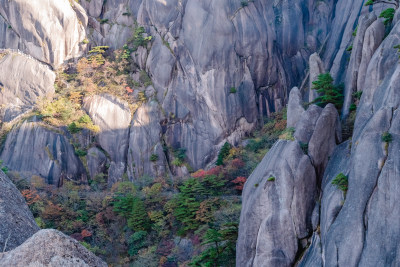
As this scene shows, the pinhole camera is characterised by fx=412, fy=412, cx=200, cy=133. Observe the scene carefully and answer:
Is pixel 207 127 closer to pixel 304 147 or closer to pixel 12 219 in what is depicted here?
pixel 304 147

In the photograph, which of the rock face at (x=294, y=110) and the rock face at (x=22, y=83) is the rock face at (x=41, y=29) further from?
the rock face at (x=294, y=110)

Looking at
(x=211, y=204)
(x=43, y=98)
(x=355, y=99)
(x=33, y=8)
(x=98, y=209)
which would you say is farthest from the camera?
(x=33, y=8)

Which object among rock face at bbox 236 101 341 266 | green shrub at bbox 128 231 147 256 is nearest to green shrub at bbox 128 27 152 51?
green shrub at bbox 128 231 147 256

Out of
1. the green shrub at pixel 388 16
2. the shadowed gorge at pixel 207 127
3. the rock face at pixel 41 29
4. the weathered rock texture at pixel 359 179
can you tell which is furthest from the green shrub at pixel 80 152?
the green shrub at pixel 388 16

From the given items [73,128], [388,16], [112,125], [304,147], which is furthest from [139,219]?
[388,16]

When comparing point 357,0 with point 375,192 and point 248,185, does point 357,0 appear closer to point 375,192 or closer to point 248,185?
point 248,185

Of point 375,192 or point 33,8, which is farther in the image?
point 33,8

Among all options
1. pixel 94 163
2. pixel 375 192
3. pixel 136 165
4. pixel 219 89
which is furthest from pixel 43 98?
pixel 375 192

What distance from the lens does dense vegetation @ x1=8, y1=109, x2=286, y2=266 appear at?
94.7ft

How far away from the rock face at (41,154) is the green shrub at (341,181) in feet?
97.1

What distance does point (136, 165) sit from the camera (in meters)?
42.4

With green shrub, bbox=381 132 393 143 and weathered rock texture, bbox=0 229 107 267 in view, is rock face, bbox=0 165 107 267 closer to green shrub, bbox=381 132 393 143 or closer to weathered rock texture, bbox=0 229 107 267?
weathered rock texture, bbox=0 229 107 267

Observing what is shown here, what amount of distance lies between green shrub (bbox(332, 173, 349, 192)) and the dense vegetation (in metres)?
8.91

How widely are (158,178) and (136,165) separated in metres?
4.55
